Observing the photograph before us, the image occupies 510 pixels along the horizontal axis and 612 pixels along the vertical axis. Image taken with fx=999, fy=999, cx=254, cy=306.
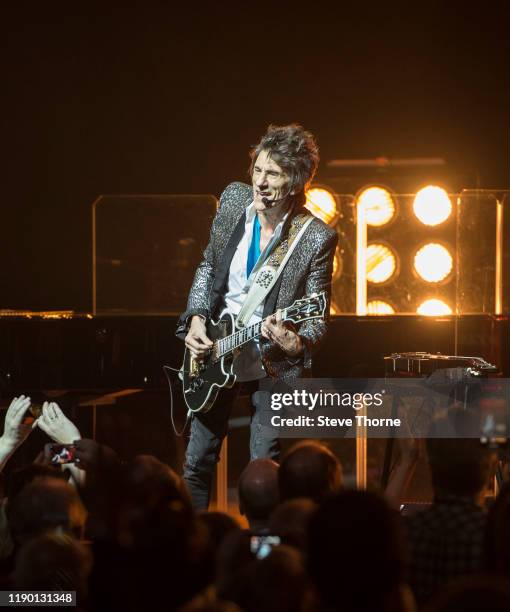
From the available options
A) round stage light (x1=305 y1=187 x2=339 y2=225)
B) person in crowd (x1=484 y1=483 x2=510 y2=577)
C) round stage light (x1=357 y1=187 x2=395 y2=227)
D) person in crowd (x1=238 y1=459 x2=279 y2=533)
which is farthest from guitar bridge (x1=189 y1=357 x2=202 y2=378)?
round stage light (x1=357 y1=187 x2=395 y2=227)

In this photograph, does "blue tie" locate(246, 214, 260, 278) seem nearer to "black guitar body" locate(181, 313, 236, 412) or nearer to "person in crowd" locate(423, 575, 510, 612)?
"black guitar body" locate(181, 313, 236, 412)

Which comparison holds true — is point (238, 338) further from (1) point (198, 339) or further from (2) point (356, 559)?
(2) point (356, 559)

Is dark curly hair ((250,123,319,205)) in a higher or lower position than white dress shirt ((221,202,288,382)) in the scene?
higher

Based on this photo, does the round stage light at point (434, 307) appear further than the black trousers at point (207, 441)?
Yes

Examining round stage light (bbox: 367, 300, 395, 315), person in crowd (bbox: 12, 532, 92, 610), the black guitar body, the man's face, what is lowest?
person in crowd (bbox: 12, 532, 92, 610)

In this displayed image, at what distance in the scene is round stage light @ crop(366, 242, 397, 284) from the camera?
6414 mm

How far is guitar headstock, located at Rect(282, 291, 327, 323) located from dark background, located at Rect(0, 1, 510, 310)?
14.4 feet

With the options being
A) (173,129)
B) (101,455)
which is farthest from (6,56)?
(101,455)

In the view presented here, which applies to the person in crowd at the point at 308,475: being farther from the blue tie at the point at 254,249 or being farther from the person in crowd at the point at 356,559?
the blue tie at the point at 254,249

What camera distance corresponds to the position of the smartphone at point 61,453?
351cm

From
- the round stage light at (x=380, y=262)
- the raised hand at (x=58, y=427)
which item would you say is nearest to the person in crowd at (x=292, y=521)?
the raised hand at (x=58, y=427)

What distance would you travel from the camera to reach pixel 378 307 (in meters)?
6.39

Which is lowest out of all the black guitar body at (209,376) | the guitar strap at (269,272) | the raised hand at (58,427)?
the raised hand at (58,427)

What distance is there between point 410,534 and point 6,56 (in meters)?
6.30
